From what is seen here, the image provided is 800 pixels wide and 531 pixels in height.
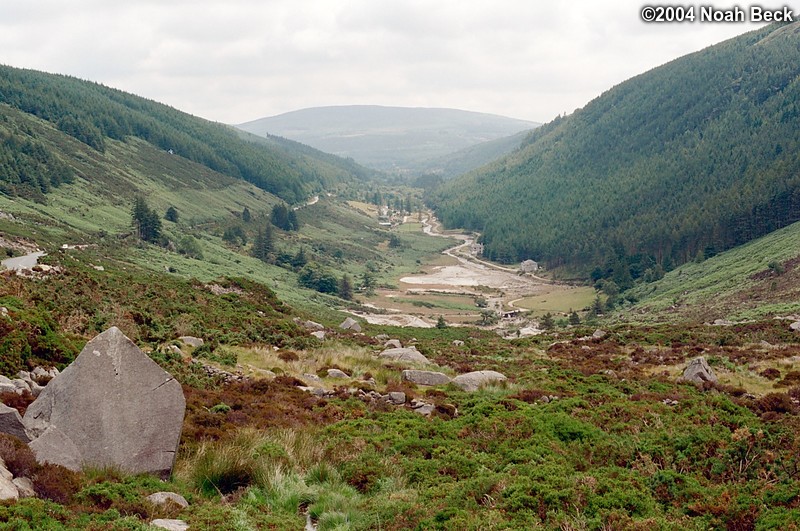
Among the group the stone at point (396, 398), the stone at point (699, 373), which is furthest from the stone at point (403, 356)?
the stone at point (699, 373)

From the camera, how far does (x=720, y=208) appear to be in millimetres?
119688

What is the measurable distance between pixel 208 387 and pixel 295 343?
1201 cm

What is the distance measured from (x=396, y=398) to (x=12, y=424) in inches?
516

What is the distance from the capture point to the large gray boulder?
11.2 meters

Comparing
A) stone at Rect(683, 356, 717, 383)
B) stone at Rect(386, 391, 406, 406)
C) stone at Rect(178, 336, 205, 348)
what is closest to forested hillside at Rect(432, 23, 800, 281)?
stone at Rect(683, 356, 717, 383)

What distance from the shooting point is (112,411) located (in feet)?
38.1

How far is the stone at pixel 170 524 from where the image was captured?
909 centimetres

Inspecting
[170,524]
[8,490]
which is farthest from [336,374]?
[8,490]

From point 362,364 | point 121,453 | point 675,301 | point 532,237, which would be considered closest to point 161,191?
point 532,237

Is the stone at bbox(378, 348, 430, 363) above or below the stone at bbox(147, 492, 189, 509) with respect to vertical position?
below

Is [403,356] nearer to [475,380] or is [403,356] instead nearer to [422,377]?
[422,377]

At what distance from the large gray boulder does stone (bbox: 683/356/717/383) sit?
23.6 m

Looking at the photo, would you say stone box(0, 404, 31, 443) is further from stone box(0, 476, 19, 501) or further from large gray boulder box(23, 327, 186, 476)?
stone box(0, 476, 19, 501)

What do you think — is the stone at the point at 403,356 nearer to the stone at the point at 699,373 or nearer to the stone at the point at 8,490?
the stone at the point at 699,373
